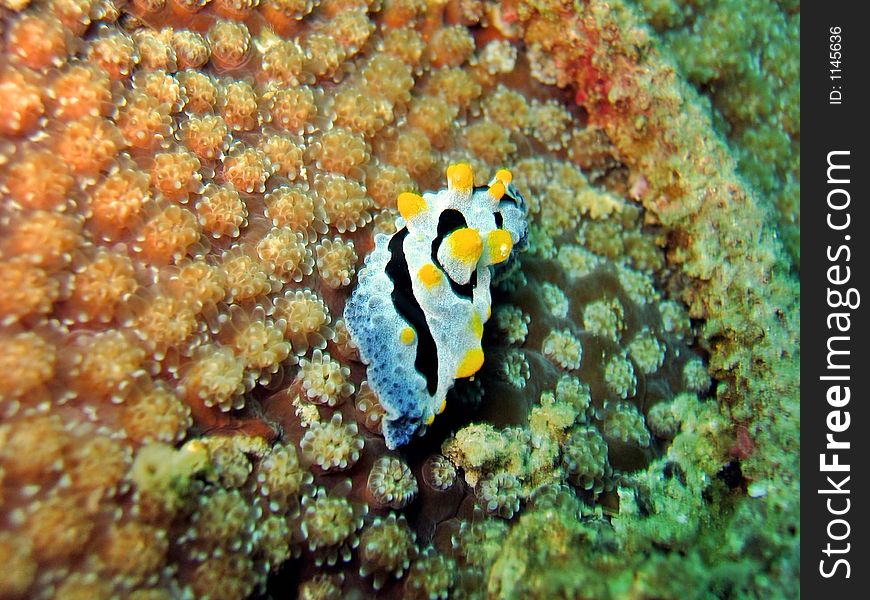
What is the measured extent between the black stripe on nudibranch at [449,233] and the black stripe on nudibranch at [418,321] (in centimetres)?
20

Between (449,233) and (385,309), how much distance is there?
0.58 metres

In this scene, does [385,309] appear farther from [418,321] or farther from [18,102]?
[18,102]

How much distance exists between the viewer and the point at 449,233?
313 centimetres

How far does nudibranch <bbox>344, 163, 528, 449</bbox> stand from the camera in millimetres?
2902

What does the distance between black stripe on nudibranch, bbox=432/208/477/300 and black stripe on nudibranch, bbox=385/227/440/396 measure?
0.20 m

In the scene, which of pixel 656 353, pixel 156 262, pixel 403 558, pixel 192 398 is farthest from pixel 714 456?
pixel 156 262

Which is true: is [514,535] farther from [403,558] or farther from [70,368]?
[70,368]

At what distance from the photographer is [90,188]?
9.02ft

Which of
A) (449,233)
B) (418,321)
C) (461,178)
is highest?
(461,178)

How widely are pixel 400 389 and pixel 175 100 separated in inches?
80.2

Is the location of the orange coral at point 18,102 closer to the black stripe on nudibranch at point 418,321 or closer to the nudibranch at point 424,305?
the nudibranch at point 424,305

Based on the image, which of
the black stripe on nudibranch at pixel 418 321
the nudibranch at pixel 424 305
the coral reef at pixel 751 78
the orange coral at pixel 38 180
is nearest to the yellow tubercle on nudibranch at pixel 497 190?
the nudibranch at pixel 424 305

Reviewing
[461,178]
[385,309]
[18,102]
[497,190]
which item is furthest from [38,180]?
[497,190]

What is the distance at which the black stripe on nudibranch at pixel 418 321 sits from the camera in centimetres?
294
